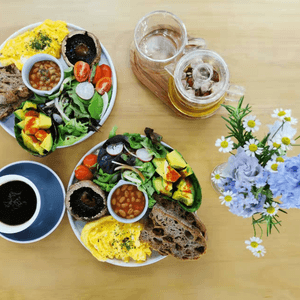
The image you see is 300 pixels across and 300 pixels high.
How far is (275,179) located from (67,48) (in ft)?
2.95

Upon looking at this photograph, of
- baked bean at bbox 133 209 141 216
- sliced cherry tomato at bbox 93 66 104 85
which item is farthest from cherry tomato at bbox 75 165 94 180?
sliced cherry tomato at bbox 93 66 104 85

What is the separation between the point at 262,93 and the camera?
128 cm

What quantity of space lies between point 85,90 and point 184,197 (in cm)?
56

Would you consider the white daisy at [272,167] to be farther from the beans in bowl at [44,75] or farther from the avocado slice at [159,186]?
the beans in bowl at [44,75]

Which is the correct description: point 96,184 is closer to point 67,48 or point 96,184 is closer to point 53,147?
point 53,147

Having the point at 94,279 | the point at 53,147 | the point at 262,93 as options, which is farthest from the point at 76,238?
the point at 262,93

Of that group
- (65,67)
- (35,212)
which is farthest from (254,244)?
(65,67)

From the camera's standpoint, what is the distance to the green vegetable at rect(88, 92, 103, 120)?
1.16m

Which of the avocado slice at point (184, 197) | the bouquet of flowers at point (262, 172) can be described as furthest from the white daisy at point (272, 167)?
the avocado slice at point (184, 197)

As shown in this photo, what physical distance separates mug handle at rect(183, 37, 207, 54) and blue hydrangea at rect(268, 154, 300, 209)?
2.12 feet

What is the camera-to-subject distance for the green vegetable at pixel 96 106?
3.82 feet

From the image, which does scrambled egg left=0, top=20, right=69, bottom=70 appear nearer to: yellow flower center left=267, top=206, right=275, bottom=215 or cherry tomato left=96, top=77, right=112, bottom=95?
cherry tomato left=96, top=77, right=112, bottom=95

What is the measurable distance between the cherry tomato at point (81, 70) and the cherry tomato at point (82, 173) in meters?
0.34

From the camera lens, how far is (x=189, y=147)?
126 centimetres
